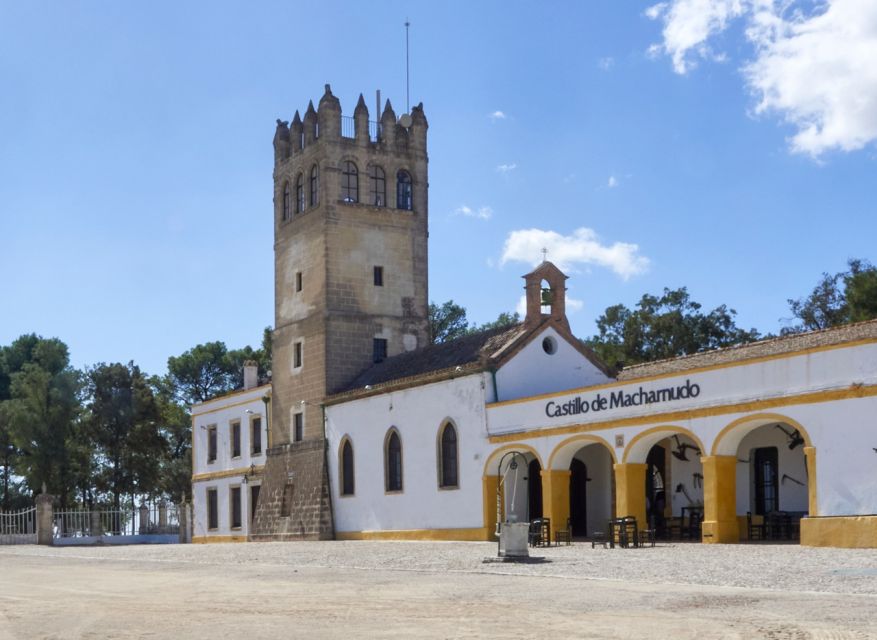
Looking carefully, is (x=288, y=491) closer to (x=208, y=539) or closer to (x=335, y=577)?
(x=208, y=539)

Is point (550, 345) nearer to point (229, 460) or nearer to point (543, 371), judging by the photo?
point (543, 371)

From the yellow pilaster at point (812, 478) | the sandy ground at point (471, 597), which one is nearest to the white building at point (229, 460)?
the sandy ground at point (471, 597)

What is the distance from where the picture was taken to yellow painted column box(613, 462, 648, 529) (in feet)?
86.7

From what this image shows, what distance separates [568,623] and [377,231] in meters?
28.2

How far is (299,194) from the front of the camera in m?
39.8

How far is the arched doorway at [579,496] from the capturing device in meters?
31.8

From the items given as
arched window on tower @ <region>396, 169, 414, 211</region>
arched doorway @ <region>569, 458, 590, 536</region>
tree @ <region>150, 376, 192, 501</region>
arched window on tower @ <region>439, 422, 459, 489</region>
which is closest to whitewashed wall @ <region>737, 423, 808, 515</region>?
arched doorway @ <region>569, 458, 590, 536</region>

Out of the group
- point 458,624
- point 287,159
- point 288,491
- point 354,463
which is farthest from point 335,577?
point 287,159

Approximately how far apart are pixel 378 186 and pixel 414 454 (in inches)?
396

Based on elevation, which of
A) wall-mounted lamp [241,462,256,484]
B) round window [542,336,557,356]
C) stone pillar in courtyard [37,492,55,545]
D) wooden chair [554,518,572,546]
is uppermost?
round window [542,336,557,356]

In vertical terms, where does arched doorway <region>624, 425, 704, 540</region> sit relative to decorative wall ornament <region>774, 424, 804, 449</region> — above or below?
below

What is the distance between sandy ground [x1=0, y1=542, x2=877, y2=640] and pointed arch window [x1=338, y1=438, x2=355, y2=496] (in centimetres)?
1289

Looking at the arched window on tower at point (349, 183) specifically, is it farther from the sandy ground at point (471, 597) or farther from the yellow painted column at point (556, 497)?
the sandy ground at point (471, 597)

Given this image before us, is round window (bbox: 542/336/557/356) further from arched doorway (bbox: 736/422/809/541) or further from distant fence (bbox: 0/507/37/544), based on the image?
distant fence (bbox: 0/507/37/544)
